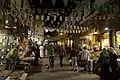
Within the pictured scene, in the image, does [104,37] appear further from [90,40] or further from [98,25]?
[90,40]

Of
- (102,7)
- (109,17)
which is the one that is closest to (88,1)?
(102,7)

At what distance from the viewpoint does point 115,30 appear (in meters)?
17.3

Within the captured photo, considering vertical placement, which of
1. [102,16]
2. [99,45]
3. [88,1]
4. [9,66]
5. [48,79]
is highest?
[88,1]

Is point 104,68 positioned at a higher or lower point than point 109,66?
lower

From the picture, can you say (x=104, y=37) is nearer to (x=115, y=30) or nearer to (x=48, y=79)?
(x=115, y=30)

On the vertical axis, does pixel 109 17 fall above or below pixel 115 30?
above

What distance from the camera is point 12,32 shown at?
16.0 meters

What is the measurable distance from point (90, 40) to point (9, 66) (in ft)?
42.6

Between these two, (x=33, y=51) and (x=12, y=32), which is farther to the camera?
(x=33, y=51)

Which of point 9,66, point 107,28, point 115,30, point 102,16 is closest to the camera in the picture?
point 9,66

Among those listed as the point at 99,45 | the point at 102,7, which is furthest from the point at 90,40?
the point at 102,7

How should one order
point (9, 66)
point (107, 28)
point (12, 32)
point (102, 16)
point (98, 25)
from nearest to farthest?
1. point (9, 66)
2. point (12, 32)
3. point (107, 28)
4. point (102, 16)
5. point (98, 25)

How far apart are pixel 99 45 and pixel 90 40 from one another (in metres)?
2.25

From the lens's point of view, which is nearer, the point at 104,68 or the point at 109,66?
the point at 109,66
